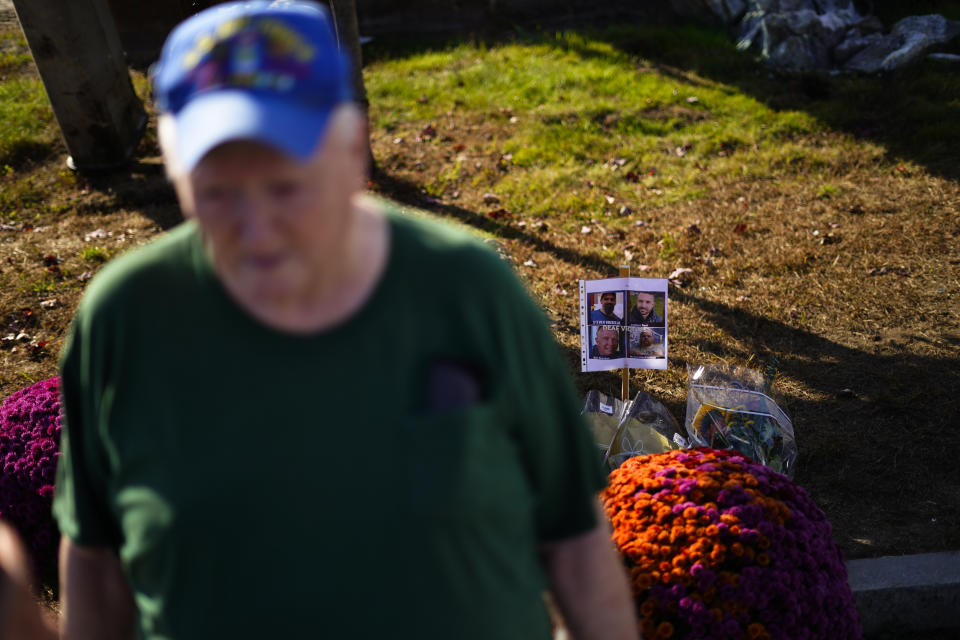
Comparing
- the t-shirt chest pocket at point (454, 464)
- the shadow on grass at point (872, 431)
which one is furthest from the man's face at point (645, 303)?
the t-shirt chest pocket at point (454, 464)

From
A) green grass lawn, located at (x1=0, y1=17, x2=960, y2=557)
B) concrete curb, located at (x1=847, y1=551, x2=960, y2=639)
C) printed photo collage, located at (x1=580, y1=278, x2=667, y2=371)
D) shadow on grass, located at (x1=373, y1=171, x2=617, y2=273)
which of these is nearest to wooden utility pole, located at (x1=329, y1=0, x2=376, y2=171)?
shadow on grass, located at (x1=373, y1=171, x2=617, y2=273)

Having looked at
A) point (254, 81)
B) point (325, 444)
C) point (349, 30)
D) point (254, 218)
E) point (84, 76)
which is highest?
point (254, 81)

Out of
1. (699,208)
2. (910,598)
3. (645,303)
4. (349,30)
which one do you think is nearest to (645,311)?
(645,303)

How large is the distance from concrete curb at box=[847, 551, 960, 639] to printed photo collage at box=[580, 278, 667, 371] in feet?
4.01

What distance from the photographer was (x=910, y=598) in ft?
10.3

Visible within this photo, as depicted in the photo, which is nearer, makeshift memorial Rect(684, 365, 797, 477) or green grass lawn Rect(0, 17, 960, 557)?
makeshift memorial Rect(684, 365, 797, 477)

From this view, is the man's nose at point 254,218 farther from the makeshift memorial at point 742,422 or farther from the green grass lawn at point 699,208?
the green grass lawn at point 699,208

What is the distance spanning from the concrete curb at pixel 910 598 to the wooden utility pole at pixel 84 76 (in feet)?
23.8

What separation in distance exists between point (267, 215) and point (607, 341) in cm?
262

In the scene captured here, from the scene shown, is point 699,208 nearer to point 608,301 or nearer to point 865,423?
point 865,423

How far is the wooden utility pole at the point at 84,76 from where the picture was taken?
6.88 meters

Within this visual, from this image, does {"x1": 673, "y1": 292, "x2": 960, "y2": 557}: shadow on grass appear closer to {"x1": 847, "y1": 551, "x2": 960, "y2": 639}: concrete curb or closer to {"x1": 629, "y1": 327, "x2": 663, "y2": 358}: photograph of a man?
{"x1": 847, "y1": 551, "x2": 960, "y2": 639}: concrete curb

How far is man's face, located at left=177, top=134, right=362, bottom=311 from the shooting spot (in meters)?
1.15

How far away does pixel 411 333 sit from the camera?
1241 millimetres
